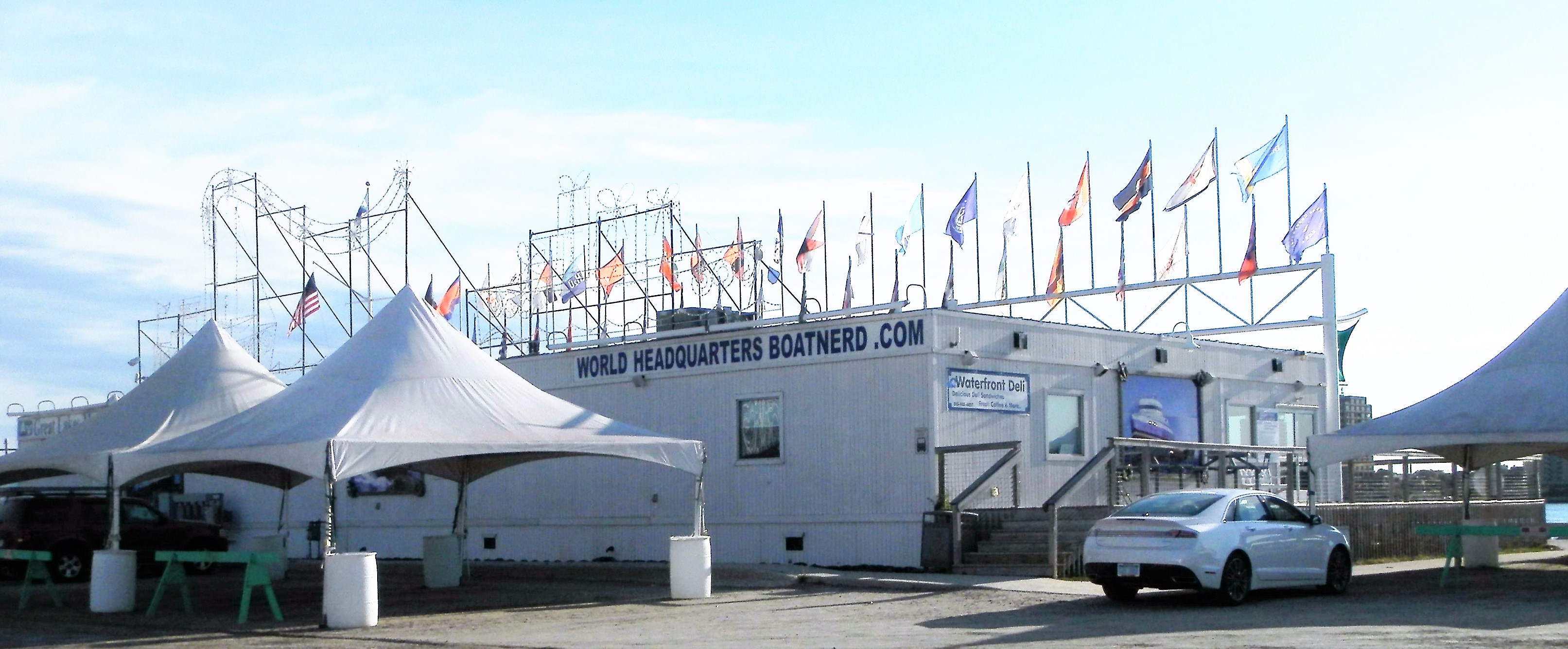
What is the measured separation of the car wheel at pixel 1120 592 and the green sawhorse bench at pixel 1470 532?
4.12 meters

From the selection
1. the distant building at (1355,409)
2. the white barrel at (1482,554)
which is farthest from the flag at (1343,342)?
the white barrel at (1482,554)

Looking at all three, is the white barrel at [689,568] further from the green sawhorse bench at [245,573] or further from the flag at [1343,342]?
the flag at [1343,342]

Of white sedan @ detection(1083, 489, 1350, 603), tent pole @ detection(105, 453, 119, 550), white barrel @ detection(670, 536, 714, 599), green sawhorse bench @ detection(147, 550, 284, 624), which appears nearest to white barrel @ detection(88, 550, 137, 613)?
tent pole @ detection(105, 453, 119, 550)

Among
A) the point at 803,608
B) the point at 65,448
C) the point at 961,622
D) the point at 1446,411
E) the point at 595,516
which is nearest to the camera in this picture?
the point at 961,622

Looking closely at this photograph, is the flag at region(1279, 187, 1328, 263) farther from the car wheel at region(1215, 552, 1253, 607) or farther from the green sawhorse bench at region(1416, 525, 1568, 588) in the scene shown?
the car wheel at region(1215, 552, 1253, 607)

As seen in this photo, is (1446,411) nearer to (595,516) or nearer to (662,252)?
(595,516)

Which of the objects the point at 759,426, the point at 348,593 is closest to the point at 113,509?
the point at 348,593

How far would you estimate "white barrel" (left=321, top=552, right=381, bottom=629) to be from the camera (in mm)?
15898

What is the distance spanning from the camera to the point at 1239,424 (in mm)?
27094

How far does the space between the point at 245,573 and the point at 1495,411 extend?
46.8ft

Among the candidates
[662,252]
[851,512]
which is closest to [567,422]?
[851,512]

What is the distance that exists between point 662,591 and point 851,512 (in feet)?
11.5

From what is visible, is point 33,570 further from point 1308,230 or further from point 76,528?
point 1308,230

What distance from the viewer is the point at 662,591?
20.1 meters
